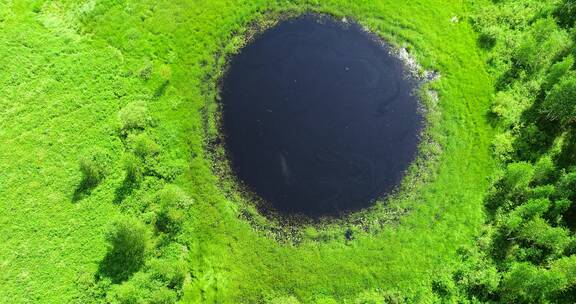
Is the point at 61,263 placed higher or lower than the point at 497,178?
lower

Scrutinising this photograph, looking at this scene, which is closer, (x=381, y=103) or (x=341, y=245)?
(x=341, y=245)

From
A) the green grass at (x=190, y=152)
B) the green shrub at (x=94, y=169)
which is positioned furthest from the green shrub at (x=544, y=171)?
the green shrub at (x=94, y=169)

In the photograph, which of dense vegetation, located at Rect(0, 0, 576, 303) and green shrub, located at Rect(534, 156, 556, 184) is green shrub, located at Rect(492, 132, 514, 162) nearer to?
dense vegetation, located at Rect(0, 0, 576, 303)

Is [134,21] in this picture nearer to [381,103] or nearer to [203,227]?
[203,227]

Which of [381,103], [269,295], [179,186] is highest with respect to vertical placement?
[381,103]

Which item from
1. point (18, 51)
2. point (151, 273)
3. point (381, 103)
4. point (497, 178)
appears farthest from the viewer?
point (18, 51)

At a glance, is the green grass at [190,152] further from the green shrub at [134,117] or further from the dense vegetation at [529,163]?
the dense vegetation at [529,163]

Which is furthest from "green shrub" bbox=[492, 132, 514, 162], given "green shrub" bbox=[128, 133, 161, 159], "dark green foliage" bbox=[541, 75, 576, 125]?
"green shrub" bbox=[128, 133, 161, 159]

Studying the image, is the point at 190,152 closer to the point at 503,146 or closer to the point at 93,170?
the point at 93,170

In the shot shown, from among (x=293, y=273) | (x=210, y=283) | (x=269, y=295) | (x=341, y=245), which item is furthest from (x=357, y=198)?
(x=210, y=283)
